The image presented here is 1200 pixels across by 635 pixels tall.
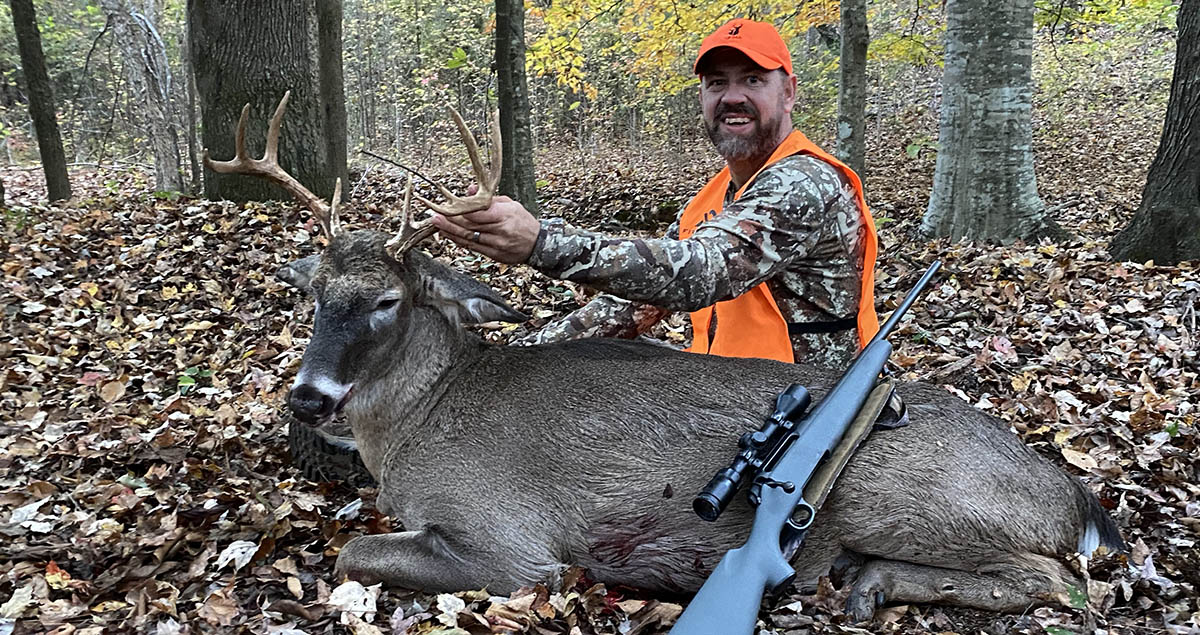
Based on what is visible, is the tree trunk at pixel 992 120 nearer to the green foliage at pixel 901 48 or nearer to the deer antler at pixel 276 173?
the green foliage at pixel 901 48

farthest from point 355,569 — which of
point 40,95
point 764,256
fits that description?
point 40,95

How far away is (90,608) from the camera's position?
3174mm

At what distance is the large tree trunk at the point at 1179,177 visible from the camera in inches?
272

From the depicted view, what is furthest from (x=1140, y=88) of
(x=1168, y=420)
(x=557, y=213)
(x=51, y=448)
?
(x=51, y=448)

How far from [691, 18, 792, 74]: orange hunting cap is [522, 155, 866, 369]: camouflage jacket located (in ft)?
1.83

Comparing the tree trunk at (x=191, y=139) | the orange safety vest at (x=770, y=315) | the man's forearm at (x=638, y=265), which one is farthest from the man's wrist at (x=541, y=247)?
the tree trunk at (x=191, y=139)

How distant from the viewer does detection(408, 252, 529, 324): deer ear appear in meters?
3.69

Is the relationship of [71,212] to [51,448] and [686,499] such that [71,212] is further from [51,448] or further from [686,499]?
[686,499]

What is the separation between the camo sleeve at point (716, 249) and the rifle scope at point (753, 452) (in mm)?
526

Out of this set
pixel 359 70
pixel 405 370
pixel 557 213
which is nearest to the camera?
pixel 405 370

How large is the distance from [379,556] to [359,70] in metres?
24.9

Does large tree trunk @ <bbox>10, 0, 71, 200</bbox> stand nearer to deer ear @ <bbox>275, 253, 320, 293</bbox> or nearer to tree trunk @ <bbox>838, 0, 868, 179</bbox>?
deer ear @ <bbox>275, 253, 320, 293</bbox>

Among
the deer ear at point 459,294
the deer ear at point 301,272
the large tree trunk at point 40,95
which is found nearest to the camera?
the deer ear at point 459,294

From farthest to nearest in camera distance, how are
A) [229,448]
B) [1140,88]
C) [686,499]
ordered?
1. [1140,88]
2. [229,448]
3. [686,499]
